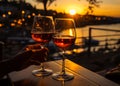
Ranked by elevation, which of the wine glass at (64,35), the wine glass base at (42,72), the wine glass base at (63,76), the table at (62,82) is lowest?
the table at (62,82)

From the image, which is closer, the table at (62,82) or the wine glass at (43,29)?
the table at (62,82)

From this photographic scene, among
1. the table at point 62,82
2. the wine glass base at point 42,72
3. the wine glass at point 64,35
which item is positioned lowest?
the table at point 62,82

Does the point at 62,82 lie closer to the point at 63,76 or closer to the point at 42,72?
the point at 63,76

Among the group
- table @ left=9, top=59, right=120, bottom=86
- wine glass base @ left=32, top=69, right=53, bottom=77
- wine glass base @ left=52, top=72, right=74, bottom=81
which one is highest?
wine glass base @ left=32, top=69, right=53, bottom=77

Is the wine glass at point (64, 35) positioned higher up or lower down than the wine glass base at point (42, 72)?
higher up

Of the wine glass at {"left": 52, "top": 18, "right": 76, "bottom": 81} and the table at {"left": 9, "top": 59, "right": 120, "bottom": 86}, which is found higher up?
the wine glass at {"left": 52, "top": 18, "right": 76, "bottom": 81}

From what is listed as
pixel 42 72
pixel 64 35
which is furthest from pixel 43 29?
pixel 42 72

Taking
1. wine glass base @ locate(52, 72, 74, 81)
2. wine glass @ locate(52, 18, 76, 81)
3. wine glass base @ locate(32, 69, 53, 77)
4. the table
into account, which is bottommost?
the table

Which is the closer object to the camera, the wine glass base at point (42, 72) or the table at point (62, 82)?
the table at point (62, 82)

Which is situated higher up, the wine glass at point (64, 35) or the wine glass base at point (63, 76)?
the wine glass at point (64, 35)

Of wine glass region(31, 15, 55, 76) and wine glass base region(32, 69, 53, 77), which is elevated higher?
wine glass region(31, 15, 55, 76)

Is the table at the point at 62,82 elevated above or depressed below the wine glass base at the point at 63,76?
below

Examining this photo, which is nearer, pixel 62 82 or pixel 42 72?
pixel 62 82

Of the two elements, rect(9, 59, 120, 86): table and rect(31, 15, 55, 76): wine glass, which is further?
rect(31, 15, 55, 76): wine glass
